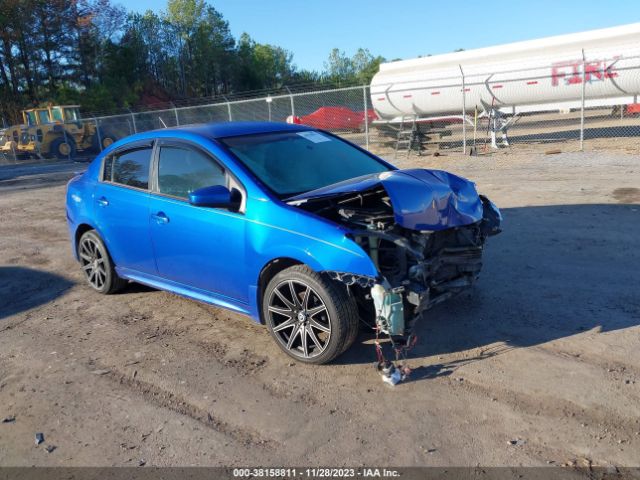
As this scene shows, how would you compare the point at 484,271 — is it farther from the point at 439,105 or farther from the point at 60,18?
the point at 60,18

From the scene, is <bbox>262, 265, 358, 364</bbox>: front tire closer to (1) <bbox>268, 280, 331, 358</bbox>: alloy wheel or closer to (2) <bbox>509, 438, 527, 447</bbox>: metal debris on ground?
(1) <bbox>268, 280, 331, 358</bbox>: alloy wheel

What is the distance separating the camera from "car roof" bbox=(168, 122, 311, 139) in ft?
15.5

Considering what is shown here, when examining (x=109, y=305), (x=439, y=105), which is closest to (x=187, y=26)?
(x=439, y=105)

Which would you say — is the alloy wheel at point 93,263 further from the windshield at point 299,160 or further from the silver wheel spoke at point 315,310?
the silver wheel spoke at point 315,310

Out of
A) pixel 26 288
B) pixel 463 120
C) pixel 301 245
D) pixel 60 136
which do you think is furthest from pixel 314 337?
pixel 60 136

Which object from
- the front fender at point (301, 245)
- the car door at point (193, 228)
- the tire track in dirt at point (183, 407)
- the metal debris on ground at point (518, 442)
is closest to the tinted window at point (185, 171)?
the car door at point (193, 228)

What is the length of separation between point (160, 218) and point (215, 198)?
908mm

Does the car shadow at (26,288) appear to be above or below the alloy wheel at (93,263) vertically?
below

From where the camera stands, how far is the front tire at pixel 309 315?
12.0 ft

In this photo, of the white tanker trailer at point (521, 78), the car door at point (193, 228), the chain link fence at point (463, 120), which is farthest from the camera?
the chain link fence at point (463, 120)

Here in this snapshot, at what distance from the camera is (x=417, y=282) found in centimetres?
368

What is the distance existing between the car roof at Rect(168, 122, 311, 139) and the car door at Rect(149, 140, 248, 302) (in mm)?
186

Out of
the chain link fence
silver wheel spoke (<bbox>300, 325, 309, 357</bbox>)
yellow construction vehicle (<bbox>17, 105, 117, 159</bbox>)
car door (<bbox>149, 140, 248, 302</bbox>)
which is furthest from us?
yellow construction vehicle (<bbox>17, 105, 117, 159</bbox>)

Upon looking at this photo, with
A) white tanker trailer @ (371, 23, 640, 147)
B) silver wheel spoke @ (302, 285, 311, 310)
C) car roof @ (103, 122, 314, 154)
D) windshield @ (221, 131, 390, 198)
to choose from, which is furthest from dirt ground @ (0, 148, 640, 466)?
white tanker trailer @ (371, 23, 640, 147)
